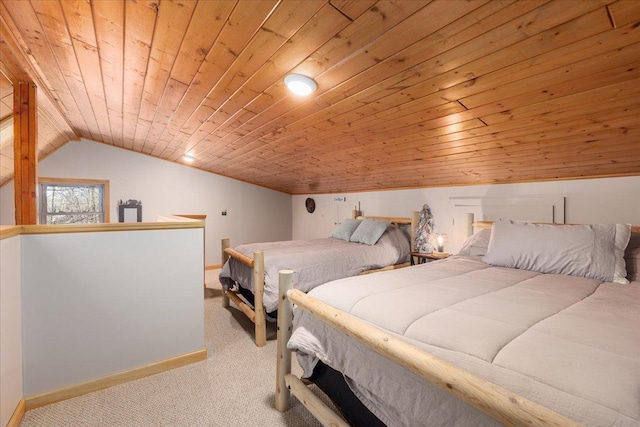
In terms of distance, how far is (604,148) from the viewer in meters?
1.99

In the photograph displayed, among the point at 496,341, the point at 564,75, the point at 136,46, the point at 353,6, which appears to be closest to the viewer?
the point at 496,341

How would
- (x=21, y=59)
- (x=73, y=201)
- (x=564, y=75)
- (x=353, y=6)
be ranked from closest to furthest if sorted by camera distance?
(x=353, y=6)
(x=564, y=75)
(x=21, y=59)
(x=73, y=201)

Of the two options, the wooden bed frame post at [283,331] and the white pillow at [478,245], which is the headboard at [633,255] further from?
the wooden bed frame post at [283,331]

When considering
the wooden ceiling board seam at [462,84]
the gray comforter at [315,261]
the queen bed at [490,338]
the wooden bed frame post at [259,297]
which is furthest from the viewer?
the gray comforter at [315,261]

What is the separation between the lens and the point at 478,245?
Answer: 2.67m

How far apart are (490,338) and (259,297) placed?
1.95m

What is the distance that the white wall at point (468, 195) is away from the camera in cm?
228

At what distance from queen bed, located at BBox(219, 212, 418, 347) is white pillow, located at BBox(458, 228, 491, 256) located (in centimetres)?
96

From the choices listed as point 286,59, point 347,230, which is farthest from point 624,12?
point 347,230

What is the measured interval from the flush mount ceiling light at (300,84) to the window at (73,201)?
4.41 metres

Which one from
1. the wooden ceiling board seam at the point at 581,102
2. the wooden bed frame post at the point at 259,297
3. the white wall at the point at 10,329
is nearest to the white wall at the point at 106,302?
the white wall at the point at 10,329

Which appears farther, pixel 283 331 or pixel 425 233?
pixel 425 233

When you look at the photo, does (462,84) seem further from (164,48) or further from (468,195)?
(468,195)

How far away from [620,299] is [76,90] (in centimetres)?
398
